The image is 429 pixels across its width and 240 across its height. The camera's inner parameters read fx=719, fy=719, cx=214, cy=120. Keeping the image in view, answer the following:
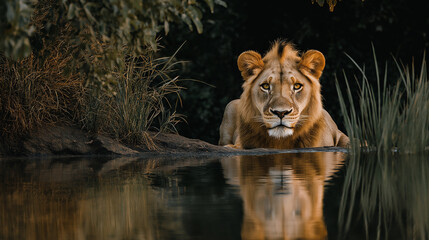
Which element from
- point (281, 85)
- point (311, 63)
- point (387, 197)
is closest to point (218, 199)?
point (387, 197)

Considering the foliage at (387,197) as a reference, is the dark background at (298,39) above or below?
above

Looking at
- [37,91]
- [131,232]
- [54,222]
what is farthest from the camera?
[37,91]

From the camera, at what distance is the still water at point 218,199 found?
4.34 metres

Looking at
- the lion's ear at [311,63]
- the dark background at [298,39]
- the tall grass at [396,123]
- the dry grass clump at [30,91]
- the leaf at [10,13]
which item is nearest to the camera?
the leaf at [10,13]

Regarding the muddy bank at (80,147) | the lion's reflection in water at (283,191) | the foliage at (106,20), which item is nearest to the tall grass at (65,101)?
the muddy bank at (80,147)

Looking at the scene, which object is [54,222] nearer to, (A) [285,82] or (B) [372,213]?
(B) [372,213]

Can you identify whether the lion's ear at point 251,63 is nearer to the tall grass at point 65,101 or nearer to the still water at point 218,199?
the tall grass at point 65,101

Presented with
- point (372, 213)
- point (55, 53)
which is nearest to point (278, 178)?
point (372, 213)

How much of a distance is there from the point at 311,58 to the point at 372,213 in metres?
5.86

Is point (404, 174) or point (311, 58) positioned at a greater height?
point (311, 58)

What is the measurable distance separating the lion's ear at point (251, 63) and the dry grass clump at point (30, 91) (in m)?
2.38

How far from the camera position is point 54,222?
4672mm

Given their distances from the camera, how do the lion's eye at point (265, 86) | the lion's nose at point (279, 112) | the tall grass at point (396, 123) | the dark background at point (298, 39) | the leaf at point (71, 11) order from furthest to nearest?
the dark background at point (298, 39), the lion's eye at point (265, 86), the lion's nose at point (279, 112), the tall grass at point (396, 123), the leaf at point (71, 11)

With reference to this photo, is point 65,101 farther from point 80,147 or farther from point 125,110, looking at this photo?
point 125,110
